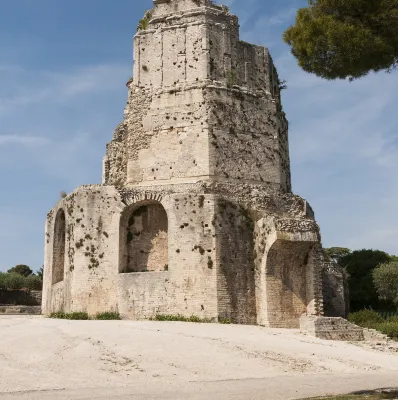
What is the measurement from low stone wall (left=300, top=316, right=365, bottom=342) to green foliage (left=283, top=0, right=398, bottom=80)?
27.8 ft

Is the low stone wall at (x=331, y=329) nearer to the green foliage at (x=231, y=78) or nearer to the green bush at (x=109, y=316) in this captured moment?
the green bush at (x=109, y=316)

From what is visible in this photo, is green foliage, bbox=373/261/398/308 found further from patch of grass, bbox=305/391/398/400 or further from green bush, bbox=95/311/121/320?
patch of grass, bbox=305/391/398/400

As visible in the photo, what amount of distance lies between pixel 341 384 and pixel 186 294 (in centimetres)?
899

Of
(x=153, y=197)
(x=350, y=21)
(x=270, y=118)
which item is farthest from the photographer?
(x=270, y=118)

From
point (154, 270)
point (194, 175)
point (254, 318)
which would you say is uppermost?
point (194, 175)

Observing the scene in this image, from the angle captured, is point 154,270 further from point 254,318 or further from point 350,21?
point 350,21

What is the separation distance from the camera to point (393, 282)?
30641 millimetres

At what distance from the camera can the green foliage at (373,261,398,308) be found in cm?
3056

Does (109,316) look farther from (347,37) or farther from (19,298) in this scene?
(19,298)

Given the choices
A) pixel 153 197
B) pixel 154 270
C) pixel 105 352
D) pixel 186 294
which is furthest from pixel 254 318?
pixel 105 352

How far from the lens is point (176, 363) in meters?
12.4

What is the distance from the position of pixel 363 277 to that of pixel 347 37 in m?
24.4

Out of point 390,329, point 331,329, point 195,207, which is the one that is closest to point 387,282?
point 390,329

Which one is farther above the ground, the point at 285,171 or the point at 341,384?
the point at 285,171
